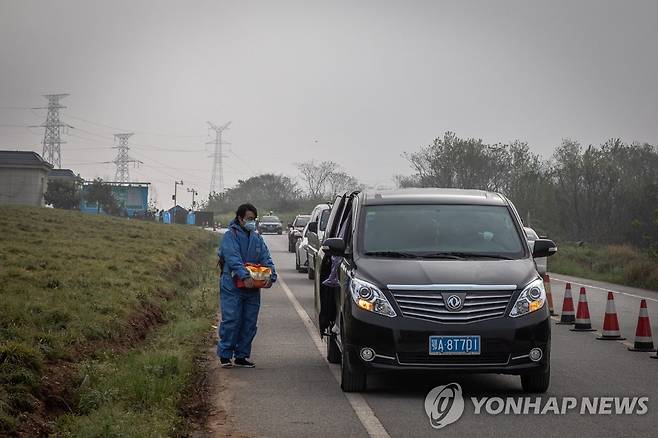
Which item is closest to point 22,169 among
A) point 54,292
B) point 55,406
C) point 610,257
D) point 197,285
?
point 610,257

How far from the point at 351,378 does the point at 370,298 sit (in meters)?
0.81

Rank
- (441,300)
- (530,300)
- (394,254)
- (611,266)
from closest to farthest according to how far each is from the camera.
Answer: (441,300) < (530,300) < (394,254) < (611,266)

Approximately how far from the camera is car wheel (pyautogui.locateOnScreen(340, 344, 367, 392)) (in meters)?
10.4

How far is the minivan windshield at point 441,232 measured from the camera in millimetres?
11062

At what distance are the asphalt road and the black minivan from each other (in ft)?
1.26

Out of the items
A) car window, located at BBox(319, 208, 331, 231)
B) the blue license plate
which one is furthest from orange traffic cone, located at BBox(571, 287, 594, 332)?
car window, located at BBox(319, 208, 331, 231)

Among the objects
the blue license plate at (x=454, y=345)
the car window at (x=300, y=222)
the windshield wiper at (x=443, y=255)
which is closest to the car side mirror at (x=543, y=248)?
the windshield wiper at (x=443, y=255)

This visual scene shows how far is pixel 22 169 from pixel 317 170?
83.5m

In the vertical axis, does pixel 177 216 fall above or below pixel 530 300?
above

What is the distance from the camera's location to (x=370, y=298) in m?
10.3

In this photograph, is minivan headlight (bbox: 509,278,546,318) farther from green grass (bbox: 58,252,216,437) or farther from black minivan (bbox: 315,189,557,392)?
green grass (bbox: 58,252,216,437)

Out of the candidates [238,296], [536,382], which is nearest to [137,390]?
[238,296]

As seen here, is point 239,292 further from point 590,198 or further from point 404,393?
point 590,198

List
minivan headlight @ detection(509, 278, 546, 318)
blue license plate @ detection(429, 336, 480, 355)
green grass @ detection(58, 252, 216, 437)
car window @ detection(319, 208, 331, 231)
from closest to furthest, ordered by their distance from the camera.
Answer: green grass @ detection(58, 252, 216, 437) < blue license plate @ detection(429, 336, 480, 355) < minivan headlight @ detection(509, 278, 546, 318) < car window @ detection(319, 208, 331, 231)
